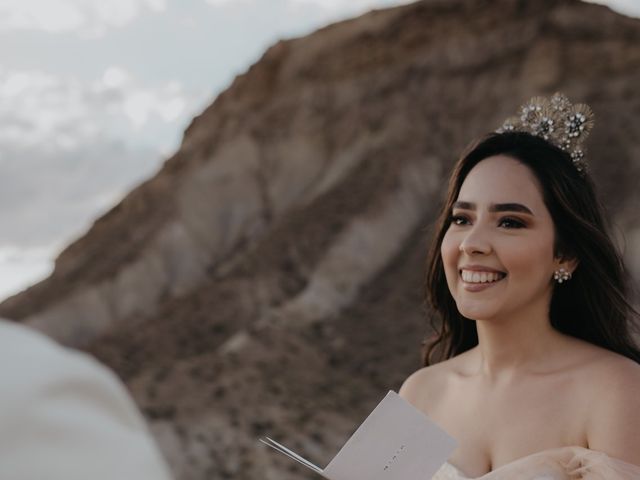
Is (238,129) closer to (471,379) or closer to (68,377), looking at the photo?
(471,379)

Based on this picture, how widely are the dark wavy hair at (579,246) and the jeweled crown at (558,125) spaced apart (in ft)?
0.22

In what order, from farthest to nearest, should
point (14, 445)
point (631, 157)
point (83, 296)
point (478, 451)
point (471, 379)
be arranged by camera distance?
point (83, 296) < point (631, 157) < point (471, 379) < point (478, 451) < point (14, 445)

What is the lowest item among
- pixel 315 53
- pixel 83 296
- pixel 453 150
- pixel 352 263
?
pixel 83 296

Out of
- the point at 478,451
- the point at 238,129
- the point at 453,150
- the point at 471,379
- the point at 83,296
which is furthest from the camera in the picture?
the point at 238,129

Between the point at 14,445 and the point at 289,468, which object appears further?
the point at 289,468

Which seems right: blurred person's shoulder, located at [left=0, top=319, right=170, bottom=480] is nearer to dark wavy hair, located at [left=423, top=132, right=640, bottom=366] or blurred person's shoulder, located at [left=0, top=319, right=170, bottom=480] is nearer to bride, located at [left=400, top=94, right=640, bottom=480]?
bride, located at [left=400, top=94, right=640, bottom=480]

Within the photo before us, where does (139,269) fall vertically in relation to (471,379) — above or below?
below

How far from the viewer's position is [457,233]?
2.52 metres

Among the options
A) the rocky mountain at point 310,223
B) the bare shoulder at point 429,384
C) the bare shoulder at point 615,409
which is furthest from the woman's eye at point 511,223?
the rocky mountain at point 310,223

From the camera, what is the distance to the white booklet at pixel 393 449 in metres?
2.13

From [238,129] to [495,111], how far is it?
25.1ft

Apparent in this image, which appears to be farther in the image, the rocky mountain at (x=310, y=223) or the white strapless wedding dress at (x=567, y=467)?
the rocky mountain at (x=310, y=223)

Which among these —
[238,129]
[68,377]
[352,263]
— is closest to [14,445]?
[68,377]

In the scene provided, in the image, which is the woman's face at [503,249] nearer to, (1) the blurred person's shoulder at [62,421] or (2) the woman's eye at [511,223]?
(2) the woman's eye at [511,223]
